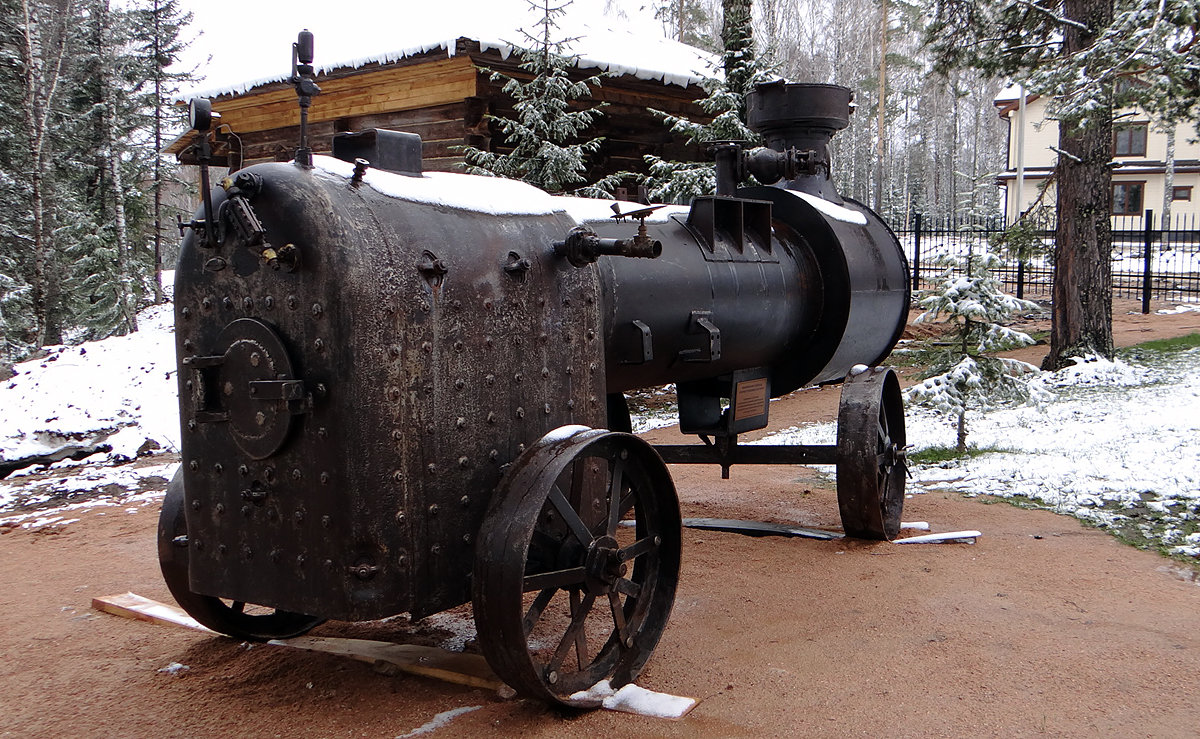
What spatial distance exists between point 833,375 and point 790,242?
0.92 m

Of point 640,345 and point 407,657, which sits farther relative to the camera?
point 640,345

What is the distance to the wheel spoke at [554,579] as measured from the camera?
3.04 meters

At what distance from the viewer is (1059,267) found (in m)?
12.3

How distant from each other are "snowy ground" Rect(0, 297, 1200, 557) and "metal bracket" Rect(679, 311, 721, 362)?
295 centimetres

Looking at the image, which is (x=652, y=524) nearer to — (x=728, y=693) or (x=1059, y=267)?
(x=728, y=693)

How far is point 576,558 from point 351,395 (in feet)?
3.25

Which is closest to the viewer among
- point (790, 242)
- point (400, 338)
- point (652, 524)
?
point (400, 338)

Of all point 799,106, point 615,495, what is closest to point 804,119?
Result: point 799,106

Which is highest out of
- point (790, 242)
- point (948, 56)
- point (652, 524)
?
point (948, 56)

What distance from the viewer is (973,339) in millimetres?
7984

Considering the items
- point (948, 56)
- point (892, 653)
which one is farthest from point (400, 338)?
point (948, 56)

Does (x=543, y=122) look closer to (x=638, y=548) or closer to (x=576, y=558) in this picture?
(x=638, y=548)

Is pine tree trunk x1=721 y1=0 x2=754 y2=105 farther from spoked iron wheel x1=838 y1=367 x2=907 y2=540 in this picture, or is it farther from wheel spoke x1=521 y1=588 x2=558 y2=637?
wheel spoke x1=521 y1=588 x2=558 y2=637

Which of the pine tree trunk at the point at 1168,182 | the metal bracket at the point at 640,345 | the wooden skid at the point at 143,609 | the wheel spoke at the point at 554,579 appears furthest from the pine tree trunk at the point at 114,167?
the pine tree trunk at the point at 1168,182
